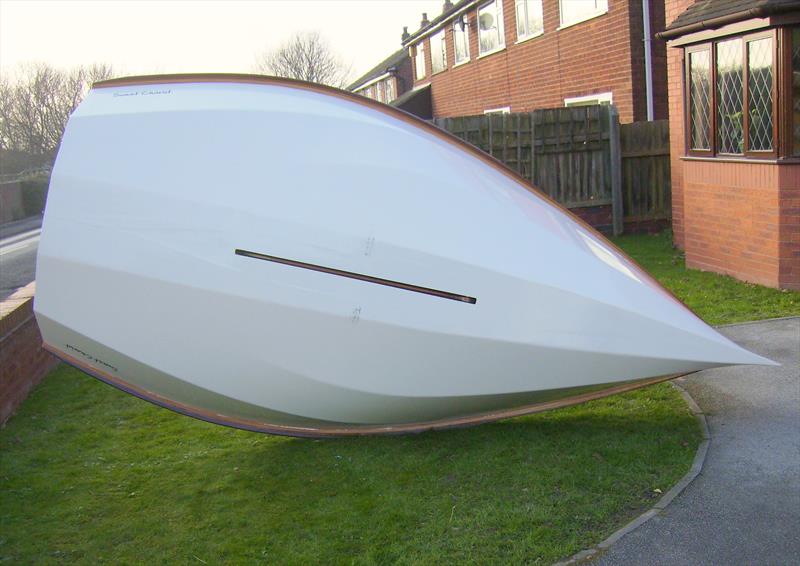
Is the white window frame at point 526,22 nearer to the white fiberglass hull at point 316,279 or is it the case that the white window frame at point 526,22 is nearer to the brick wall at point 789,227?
the brick wall at point 789,227

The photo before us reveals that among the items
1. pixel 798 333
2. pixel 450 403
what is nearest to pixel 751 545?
pixel 450 403

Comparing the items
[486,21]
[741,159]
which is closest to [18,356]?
[741,159]

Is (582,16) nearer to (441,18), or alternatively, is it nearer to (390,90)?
(441,18)

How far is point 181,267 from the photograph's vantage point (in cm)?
578

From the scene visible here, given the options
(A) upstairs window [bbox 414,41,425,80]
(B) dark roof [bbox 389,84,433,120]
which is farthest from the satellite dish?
(A) upstairs window [bbox 414,41,425,80]

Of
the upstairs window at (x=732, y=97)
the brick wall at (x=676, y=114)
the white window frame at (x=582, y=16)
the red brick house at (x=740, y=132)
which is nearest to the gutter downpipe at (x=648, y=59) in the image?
the white window frame at (x=582, y=16)

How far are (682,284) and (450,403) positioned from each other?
6.24 metres

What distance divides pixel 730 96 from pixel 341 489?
7.89 m

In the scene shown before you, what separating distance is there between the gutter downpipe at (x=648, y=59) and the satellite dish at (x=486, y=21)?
9.14 m

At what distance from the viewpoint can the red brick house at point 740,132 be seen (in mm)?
9859

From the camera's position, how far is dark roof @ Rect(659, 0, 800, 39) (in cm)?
943

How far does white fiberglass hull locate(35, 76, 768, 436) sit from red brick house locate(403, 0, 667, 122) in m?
11.6

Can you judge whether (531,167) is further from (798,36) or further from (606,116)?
(798,36)

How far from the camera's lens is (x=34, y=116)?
42.9m
